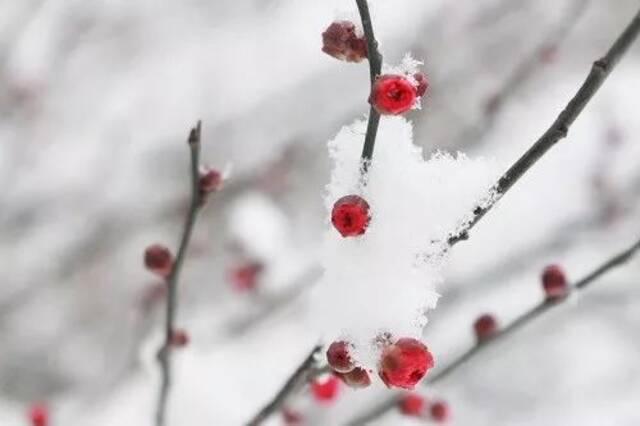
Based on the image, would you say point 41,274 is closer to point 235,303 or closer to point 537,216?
point 235,303

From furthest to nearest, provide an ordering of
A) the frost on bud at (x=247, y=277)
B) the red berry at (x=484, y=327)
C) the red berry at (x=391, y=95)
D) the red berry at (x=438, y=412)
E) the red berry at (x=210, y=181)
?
the frost on bud at (x=247, y=277), the red berry at (x=438, y=412), the red berry at (x=484, y=327), the red berry at (x=210, y=181), the red berry at (x=391, y=95)

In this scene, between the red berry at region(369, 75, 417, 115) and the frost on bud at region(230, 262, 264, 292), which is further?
the frost on bud at region(230, 262, 264, 292)

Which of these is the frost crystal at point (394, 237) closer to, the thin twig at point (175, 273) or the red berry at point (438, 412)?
the thin twig at point (175, 273)

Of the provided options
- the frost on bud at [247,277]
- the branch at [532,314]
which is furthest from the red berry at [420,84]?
the frost on bud at [247,277]

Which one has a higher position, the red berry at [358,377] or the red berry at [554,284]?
the red berry at [554,284]

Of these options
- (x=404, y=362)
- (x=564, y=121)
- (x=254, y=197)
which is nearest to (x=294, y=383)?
(x=404, y=362)

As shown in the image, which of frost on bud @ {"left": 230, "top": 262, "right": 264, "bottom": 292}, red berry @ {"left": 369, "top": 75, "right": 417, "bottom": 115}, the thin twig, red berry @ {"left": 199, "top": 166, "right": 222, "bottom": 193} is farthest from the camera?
frost on bud @ {"left": 230, "top": 262, "right": 264, "bottom": 292}

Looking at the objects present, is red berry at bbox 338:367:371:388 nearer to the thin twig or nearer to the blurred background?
the thin twig

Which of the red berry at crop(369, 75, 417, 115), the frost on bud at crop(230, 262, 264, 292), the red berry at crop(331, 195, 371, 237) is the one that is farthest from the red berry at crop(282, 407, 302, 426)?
the frost on bud at crop(230, 262, 264, 292)
